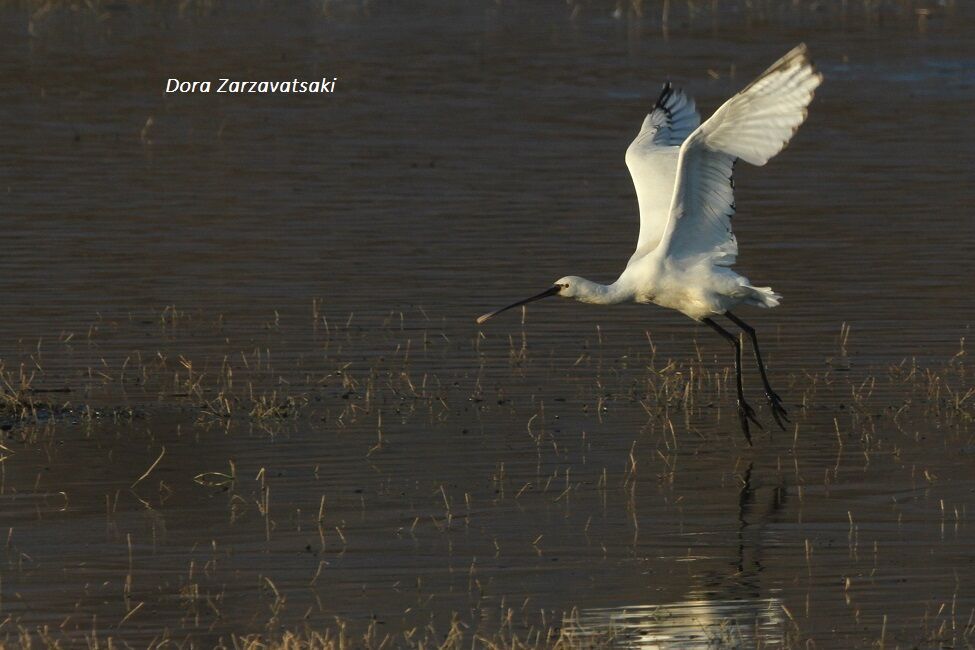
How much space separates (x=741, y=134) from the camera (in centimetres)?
1033

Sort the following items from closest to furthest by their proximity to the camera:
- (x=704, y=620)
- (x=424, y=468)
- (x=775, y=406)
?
(x=704, y=620)
(x=424, y=468)
(x=775, y=406)

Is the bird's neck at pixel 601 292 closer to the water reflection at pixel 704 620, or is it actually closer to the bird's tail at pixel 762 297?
the bird's tail at pixel 762 297

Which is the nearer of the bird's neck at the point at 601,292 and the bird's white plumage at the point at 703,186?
the bird's white plumage at the point at 703,186

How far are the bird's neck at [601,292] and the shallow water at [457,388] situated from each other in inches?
20.5

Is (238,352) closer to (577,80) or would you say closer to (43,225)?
(43,225)

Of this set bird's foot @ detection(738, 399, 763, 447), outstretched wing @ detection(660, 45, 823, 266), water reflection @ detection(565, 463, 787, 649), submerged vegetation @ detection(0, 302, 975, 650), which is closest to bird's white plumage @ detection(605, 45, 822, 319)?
outstretched wing @ detection(660, 45, 823, 266)

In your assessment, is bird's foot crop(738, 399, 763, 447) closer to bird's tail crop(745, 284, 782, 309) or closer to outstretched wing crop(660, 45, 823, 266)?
bird's tail crop(745, 284, 782, 309)

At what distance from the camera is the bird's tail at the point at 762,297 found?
10.8 metres

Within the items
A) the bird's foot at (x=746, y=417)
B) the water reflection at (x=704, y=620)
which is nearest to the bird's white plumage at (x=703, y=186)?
the bird's foot at (x=746, y=417)

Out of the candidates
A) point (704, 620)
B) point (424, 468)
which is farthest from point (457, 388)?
point (704, 620)

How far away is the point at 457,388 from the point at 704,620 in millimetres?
4364

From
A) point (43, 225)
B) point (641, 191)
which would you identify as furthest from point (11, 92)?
point (641, 191)

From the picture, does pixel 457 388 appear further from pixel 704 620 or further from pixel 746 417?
pixel 704 620

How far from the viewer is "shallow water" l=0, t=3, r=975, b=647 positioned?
7496 mm
